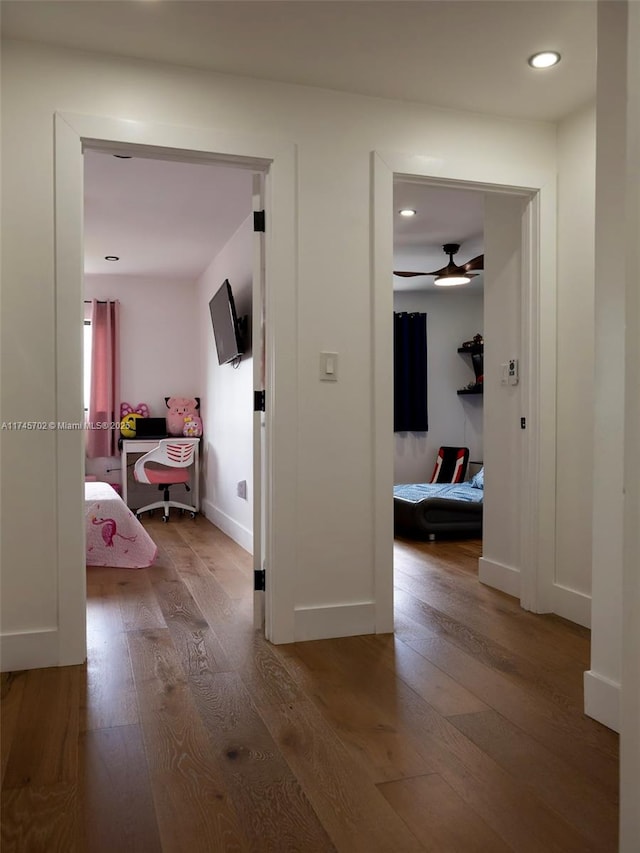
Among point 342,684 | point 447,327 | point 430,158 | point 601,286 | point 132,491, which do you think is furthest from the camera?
point 447,327

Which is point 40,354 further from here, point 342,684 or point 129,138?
point 342,684

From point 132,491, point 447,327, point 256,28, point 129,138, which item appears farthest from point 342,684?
point 447,327

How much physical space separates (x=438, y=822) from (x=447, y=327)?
7.00 meters

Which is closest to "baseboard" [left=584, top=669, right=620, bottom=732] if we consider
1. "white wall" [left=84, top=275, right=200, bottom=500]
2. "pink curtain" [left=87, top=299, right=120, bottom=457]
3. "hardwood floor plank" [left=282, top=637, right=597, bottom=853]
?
"hardwood floor plank" [left=282, top=637, right=597, bottom=853]

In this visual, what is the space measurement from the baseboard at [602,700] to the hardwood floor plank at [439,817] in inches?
25.5

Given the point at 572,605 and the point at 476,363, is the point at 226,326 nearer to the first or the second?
the point at 572,605

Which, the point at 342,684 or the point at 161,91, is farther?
the point at 161,91

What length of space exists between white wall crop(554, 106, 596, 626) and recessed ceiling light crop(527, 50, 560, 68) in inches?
17.7

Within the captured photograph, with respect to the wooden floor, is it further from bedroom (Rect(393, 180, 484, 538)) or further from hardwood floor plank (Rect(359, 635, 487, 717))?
bedroom (Rect(393, 180, 484, 538))

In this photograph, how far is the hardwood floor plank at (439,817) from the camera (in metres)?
1.58

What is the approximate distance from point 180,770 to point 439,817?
699 mm

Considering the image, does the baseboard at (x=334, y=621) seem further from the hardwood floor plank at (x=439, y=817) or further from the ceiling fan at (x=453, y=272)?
the ceiling fan at (x=453, y=272)

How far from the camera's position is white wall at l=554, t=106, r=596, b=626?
323cm

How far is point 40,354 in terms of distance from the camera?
269 centimetres
